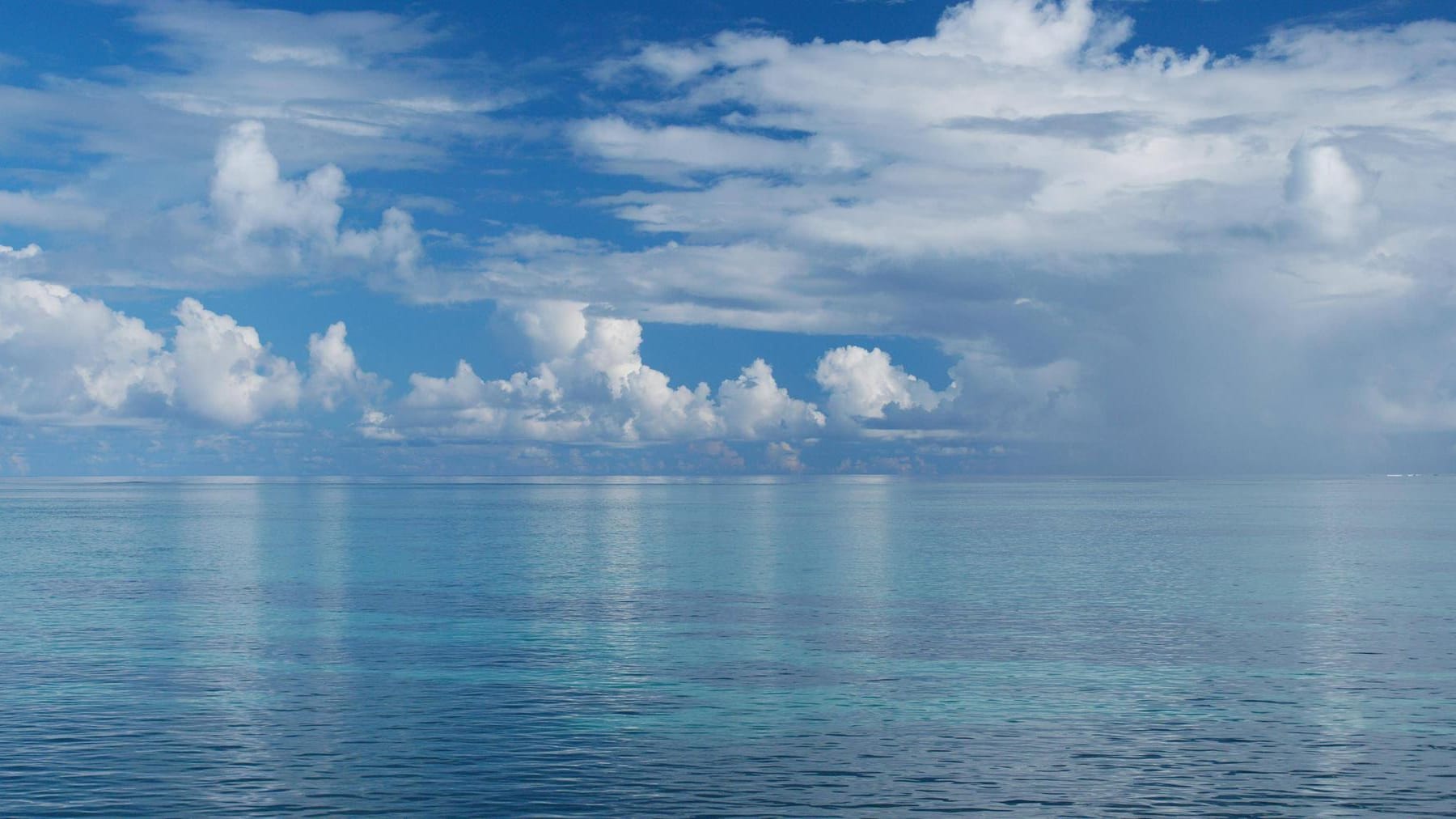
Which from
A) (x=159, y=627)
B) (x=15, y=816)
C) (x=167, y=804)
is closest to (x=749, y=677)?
(x=167, y=804)

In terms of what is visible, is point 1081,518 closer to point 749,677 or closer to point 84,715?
point 749,677

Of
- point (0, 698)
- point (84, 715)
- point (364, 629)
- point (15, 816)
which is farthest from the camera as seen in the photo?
point (364, 629)

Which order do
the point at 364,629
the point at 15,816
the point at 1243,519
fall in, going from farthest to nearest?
1. the point at 1243,519
2. the point at 364,629
3. the point at 15,816

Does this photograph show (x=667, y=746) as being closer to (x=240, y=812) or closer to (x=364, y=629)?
(x=240, y=812)

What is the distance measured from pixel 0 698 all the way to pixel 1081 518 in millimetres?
161363

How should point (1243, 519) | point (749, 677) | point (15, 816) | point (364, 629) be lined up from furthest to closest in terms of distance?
point (1243, 519), point (364, 629), point (749, 677), point (15, 816)

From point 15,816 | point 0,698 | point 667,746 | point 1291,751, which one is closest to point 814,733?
point 667,746

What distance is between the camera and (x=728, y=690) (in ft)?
137

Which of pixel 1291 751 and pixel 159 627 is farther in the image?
pixel 159 627

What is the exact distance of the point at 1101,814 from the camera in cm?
2755

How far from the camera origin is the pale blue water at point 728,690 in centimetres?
2955

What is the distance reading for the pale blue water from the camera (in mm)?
29547

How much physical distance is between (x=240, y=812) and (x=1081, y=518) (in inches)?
6598

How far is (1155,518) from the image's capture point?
594 feet
